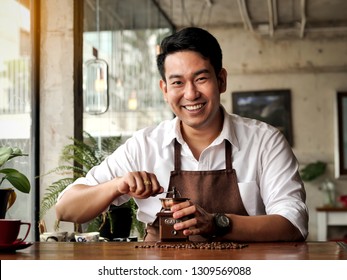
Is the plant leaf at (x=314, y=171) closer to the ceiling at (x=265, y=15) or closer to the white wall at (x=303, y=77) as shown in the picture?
the white wall at (x=303, y=77)

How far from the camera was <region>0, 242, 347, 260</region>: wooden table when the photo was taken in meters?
1.73

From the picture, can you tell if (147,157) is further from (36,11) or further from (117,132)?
(117,132)

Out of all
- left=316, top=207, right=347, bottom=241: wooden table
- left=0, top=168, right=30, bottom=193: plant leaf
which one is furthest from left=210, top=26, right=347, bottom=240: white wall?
left=0, top=168, right=30, bottom=193: plant leaf

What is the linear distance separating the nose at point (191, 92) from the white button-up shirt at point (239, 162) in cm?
23

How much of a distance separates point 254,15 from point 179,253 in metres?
7.74

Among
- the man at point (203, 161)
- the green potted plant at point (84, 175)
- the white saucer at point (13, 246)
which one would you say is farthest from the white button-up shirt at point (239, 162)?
the green potted plant at point (84, 175)

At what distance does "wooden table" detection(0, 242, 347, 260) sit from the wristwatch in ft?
0.58

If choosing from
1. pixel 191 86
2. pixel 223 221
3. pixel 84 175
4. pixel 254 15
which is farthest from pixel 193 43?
pixel 254 15

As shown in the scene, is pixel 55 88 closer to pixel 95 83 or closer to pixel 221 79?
pixel 95 83

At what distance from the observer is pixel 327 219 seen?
353 inches

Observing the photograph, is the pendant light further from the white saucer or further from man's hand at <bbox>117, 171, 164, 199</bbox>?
the white saucer

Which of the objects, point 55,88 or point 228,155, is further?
point 55,88

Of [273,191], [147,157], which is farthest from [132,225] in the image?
[273,191]

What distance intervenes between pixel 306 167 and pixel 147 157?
7044 mm
